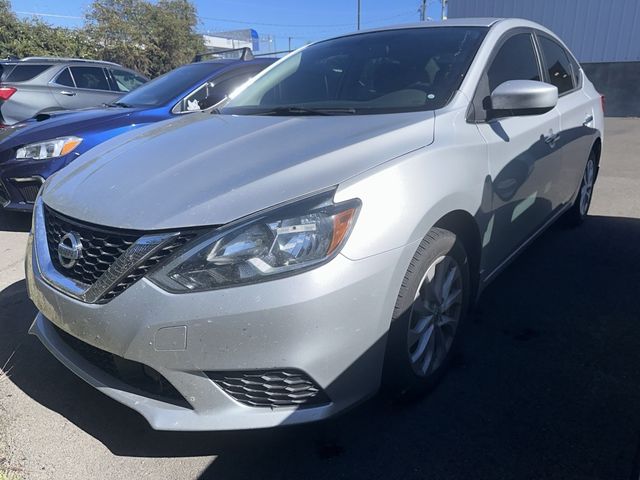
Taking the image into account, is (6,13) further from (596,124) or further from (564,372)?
(564,372)

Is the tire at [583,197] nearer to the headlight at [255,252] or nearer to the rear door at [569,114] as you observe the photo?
the rear door at [569,114]

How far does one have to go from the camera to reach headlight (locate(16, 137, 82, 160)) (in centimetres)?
437

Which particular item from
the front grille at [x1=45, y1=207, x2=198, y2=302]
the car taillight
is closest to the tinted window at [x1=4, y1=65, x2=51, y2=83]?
the car taillight

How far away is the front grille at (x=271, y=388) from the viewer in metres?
1.71

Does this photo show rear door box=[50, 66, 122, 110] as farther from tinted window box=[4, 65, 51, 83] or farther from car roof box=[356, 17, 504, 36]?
car roof box=[356, 17, 504, 36]

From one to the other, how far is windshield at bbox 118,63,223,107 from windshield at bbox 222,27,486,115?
1.87m

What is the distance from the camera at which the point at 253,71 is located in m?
5.44

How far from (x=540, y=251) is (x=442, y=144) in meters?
2.38

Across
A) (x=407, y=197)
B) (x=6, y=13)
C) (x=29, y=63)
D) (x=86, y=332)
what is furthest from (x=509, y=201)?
(x=6, y=13)

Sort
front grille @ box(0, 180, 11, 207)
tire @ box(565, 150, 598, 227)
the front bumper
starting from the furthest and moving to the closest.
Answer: front grille @ box(0, 180, 11, 207)
tire @ box(565, 150, 598, 227)
the front bumper

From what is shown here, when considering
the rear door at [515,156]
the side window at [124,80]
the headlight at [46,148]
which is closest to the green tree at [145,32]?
the side window at [124,80]

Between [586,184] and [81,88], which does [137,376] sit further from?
[81,88]

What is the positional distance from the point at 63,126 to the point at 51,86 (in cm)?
358

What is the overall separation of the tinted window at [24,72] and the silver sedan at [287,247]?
5753 mm
